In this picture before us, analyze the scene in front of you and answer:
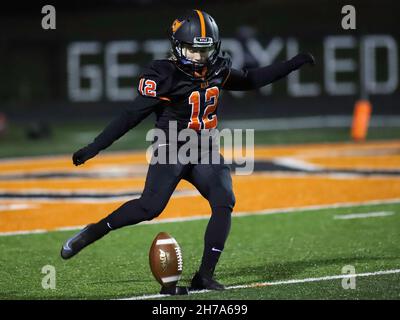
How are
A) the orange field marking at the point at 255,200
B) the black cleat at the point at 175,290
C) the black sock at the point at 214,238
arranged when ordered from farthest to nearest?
1. the orange field marking at the point at 255,200
2. the black sock at the point at 214,238
3. the black cleat at the point at 175,290

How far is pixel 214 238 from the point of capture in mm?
6508

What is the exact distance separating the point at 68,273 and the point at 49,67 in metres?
13.3

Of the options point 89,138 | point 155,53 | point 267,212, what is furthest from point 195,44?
point 155,53

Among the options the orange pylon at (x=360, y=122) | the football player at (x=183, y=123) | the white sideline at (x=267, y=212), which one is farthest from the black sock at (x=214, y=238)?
the orange pylon at (x=360, y=122)

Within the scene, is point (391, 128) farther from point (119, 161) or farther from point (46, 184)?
point (46, 184)

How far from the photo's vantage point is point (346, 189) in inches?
445

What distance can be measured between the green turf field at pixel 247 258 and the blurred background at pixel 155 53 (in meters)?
10.3

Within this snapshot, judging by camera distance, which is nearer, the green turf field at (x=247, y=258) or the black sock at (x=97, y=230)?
the green turf field at (x=247, y=258)

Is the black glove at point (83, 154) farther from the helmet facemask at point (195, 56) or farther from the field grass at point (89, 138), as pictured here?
the field grass at point (89, 138)

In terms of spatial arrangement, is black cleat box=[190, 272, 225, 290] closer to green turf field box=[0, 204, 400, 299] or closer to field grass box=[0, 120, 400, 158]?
green turf field box=[0, 204, 400, 299]

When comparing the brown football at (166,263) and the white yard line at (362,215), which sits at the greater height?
the brown football at (166,263)

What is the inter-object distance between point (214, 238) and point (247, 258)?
1.38 meters

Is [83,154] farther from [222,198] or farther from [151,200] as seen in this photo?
[222,198]

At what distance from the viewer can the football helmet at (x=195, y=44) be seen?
658cm
